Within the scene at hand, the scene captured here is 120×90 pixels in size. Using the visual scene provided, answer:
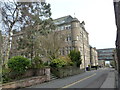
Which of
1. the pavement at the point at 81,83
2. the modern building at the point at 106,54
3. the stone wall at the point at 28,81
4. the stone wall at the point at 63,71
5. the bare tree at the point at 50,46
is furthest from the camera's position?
the modern building at the point at 106,54

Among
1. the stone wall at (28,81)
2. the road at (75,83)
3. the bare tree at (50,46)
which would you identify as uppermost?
the bare tree at (50,46)

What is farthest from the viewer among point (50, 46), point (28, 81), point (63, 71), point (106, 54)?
point (106, 54)

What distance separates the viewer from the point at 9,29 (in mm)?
14148

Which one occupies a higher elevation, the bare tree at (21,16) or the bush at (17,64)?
the bare tree at (21,16)

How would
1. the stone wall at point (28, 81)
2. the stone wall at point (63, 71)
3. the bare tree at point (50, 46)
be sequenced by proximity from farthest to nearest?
the bare tree at point (50, 46)
the stone wall at point (63, 71)
the stone wall at point (28, 81)

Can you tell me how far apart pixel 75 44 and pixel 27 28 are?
23225 millimetres

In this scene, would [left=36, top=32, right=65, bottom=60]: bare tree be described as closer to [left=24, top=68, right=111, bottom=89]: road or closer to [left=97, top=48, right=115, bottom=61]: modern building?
[left=24, top=68, right=111, bottom=89]: road

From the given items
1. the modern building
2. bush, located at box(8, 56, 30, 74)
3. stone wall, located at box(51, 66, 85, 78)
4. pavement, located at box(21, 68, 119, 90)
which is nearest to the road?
pavement, located at box(21, 68, 119, 90)

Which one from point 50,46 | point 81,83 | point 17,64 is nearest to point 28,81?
point 17,64

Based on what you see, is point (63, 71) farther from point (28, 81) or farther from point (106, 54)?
point (106, 54)

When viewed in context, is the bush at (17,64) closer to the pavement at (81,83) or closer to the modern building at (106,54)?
the pavement at (81,83)

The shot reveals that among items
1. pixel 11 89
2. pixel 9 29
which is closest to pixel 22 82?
pixel 11 89

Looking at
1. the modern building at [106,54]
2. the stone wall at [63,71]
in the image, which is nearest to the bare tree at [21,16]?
the stone wall at [63,71]

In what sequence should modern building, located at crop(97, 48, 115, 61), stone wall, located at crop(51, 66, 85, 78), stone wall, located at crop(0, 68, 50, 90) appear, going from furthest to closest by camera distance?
1. modern building, located at crop(97, 48, 115, 61)
2. stone wall, located at crop(51, 66, 85, 78)
3. stone wall, located at crop(0, 68, 50, 90)
